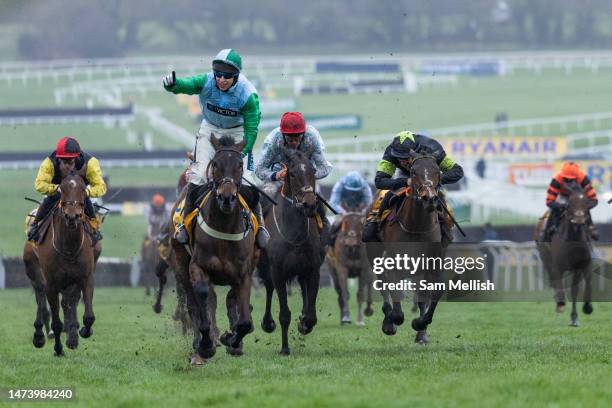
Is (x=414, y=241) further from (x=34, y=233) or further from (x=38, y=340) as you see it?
(x=38, y=340)

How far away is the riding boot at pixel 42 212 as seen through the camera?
530 inches

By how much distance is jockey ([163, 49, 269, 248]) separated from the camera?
1181cm

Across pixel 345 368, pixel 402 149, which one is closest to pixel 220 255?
pixel 345 368

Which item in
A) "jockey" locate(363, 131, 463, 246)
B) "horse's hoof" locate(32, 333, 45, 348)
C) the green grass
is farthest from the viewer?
"horse's hoof" locate(32, 333, 45, 348)

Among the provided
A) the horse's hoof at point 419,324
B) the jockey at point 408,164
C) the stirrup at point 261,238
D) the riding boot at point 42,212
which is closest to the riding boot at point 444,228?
the jockey at point 408,164

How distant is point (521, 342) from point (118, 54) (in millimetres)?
63991

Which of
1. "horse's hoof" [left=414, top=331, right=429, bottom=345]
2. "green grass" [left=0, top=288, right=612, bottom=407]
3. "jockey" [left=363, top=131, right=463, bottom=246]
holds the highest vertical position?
"jockey" [left=363, top=131, right=463, bottom=246]

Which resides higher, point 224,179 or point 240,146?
point 240,146

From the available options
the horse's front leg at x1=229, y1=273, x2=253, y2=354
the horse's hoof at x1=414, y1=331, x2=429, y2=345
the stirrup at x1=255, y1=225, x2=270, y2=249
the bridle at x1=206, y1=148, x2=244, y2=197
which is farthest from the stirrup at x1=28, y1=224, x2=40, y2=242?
the horse's hoof at x1=414, y1=331, x2=429, y2=345

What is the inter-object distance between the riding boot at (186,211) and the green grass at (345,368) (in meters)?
1.06

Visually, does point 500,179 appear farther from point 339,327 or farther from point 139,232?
point 339,327

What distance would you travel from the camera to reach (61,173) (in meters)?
13.4

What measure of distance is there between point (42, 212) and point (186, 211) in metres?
2.34

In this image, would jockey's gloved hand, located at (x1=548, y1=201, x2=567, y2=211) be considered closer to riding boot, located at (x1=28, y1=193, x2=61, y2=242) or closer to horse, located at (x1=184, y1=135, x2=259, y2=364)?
riding boot, located at (x1=28, y1=193, x2=61, y2=242)
